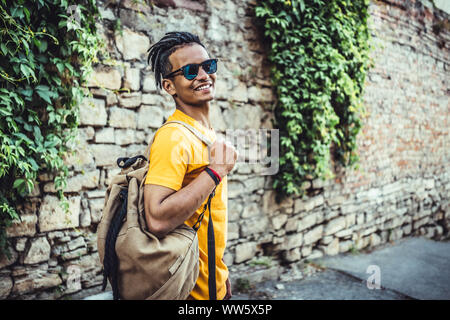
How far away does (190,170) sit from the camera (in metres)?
1.24

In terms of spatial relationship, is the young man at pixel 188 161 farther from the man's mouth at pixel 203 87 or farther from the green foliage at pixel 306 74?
the green foliage at pixel 306 74

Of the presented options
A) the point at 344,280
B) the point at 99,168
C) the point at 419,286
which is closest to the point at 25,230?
the point at 99,168

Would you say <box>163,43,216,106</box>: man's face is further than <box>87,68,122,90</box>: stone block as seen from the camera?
No

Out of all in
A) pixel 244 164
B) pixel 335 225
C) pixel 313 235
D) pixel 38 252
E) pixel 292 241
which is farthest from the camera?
pixel 335 225

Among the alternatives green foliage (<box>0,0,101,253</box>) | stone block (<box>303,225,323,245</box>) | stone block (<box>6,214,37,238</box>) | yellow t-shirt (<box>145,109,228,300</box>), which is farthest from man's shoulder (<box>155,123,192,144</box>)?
stone block (<box>303,225,323,245</box>)

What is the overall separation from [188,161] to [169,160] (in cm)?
9

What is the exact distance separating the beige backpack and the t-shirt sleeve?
76mm

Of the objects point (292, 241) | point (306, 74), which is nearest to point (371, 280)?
point (292, 241)

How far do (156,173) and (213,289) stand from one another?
58 cm

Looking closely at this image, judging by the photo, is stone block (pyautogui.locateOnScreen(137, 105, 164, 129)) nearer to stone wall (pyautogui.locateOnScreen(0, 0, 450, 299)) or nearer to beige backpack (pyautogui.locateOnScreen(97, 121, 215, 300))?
stone wall (pyautogui.locateOnScreen(0, 0, 450, 299))

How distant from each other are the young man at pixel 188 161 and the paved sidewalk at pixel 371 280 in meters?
2.08

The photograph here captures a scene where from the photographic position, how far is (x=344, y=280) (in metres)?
3.57

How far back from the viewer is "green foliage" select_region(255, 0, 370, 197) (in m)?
3.48

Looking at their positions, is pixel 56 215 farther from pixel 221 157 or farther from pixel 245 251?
pixel 245 251
